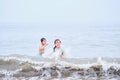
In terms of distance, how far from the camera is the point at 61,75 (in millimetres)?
4531

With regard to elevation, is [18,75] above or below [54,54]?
below

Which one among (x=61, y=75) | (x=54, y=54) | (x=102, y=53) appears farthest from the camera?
(x=102, y=53)

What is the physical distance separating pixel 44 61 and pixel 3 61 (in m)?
0.83

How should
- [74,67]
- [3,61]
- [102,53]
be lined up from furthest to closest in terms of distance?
[102,53], [3,61], [74,67]

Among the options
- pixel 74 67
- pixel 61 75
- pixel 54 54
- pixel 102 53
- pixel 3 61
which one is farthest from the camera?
pixel 102 53

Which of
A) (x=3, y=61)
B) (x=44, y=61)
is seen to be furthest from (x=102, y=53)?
(x=3, y=61)

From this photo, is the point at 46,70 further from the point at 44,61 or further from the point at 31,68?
the point at 44,61

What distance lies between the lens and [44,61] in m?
5.81

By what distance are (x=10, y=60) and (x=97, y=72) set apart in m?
2.16

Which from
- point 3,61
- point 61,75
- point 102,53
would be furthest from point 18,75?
point 102,53

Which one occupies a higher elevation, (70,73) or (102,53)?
(102,53)

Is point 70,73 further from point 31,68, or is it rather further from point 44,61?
point 44,61

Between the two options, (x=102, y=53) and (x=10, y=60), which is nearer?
(x=10, y=60)

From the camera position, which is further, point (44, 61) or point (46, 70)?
point (44, 61)
